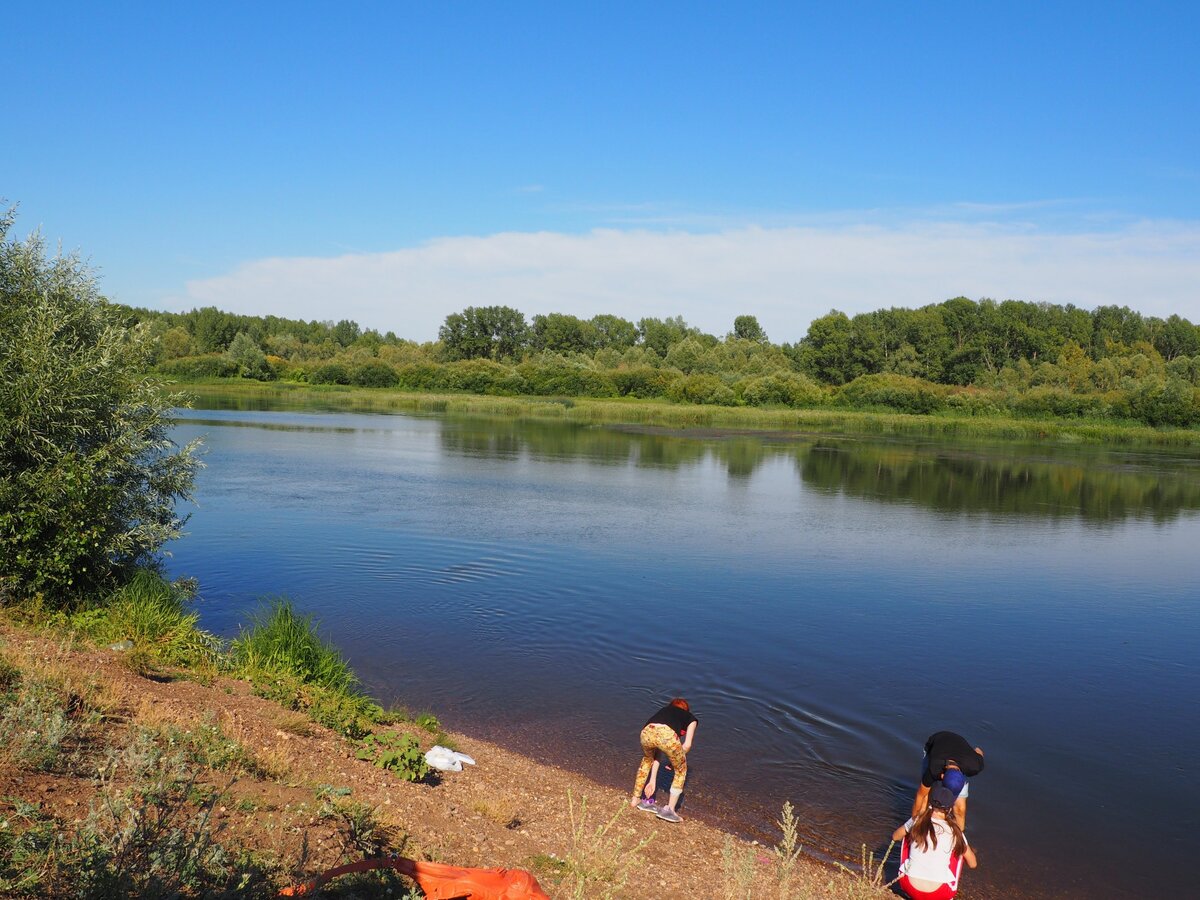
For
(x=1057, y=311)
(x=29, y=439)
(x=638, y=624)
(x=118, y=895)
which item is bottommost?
(x=638, y=624)

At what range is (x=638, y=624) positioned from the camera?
1612 centimetres

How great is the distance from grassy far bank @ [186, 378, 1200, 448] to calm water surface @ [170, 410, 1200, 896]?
40.7 meters

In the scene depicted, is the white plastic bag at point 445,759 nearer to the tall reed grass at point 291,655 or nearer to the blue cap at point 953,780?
the tall reed grass at point 291,655

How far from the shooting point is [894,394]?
86.4 meters

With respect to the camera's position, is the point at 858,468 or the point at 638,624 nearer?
the point at 638,624

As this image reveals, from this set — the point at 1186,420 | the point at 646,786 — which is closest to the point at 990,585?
the point at 646,786

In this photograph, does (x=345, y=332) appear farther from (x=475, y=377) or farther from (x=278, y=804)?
(x=278, y=804)

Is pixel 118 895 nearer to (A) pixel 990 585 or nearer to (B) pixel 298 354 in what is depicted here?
(A) pixel 990 585

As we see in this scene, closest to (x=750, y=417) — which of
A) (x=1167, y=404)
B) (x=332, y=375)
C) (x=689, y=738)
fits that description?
(x=1167, y=404)

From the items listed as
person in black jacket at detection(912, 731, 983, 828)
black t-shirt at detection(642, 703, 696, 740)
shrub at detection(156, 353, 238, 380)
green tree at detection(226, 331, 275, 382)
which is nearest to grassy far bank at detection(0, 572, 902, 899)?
black t-shirt at detection(642, 703, 696, 740)

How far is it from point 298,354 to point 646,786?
125979 mm

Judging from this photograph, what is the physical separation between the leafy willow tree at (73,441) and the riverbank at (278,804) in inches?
75.5

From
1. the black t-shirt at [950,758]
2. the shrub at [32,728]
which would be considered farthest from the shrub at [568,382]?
the shrub at [32,728]

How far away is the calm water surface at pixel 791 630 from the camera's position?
33.7 ft
